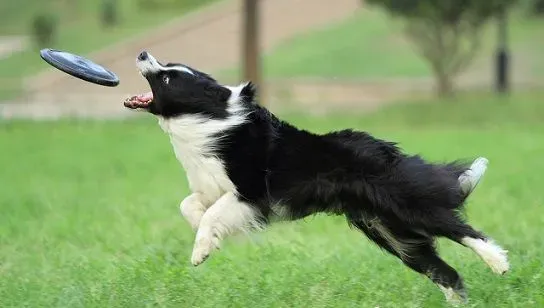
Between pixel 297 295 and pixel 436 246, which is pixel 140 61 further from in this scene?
pixel 436 246

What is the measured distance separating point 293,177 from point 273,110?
53.0 feet

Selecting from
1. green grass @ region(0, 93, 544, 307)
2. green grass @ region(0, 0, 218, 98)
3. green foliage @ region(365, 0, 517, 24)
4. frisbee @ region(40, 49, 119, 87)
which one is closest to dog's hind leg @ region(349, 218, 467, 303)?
green grass @ region(0, 93, 544, 307)

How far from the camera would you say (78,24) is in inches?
1332

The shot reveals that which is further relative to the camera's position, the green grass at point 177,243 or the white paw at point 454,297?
the green grass at point 177,243

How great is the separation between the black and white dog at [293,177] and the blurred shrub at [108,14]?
93.7ft

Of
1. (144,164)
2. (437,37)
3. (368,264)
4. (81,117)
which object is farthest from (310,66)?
(368,264)

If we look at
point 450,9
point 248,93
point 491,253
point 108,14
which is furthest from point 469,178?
point 108,14

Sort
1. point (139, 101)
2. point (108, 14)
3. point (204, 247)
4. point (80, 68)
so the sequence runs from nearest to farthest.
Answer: point (204, 247)
point (139, 101)
point (80, 68)
point (108, 14)

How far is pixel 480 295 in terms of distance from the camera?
5.55 meters

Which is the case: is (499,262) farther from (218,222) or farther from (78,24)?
(78,24)

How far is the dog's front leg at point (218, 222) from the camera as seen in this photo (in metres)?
5.29

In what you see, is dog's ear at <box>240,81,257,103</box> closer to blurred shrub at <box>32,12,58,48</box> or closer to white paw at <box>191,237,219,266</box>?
white paw at <box>191,237,219,266</box>

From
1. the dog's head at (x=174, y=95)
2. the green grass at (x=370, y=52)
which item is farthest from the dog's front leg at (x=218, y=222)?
the green grass at (x=370, y=52)

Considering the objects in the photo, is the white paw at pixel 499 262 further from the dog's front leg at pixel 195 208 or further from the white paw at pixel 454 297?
the dog's front leg at pixel 195 208
